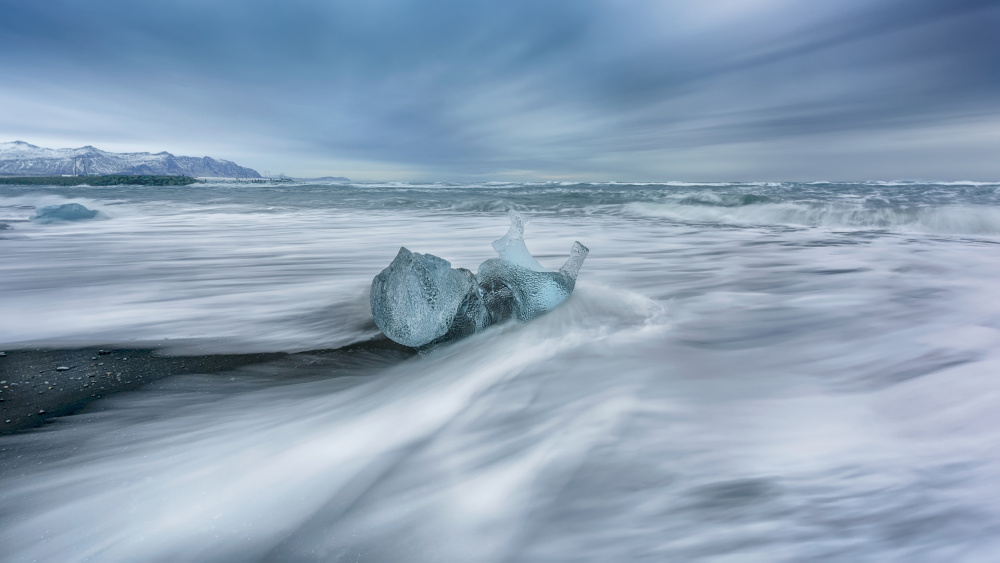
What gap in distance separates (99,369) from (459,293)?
195 centimetres

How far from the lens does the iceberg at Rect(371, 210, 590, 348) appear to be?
2.61 m

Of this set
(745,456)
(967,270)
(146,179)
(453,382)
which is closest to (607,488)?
(745,456)

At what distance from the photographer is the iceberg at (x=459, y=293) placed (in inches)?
103

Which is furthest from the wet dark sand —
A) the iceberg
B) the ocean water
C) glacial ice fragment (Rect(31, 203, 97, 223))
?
glacial ice fragment (Rect(31, 203, 97, 223))

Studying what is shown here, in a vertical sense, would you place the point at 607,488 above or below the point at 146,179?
below

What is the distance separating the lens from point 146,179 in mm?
62062

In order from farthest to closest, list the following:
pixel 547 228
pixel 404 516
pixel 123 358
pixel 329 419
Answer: pixel 547 228
pixel 123 358
pixel 329 419
pixel 404 516

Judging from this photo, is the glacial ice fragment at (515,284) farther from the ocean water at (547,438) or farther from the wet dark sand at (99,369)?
the wet dark sand at (99,369)

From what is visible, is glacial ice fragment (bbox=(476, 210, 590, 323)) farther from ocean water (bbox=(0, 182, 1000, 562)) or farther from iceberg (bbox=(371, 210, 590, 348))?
ocean water (bbox=(0, 182, 1000, 562))

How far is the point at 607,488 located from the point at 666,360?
1.23 metres

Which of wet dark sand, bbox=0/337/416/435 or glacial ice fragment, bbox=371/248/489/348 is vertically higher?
glacial ice fragment, bbox=371/248/489/348

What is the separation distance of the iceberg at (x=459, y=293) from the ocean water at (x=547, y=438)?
0.48 ft

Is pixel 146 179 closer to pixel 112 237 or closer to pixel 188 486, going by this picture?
pixel 112 237

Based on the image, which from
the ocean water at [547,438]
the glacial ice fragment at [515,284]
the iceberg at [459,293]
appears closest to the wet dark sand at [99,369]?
the ocean water at [547,438]
